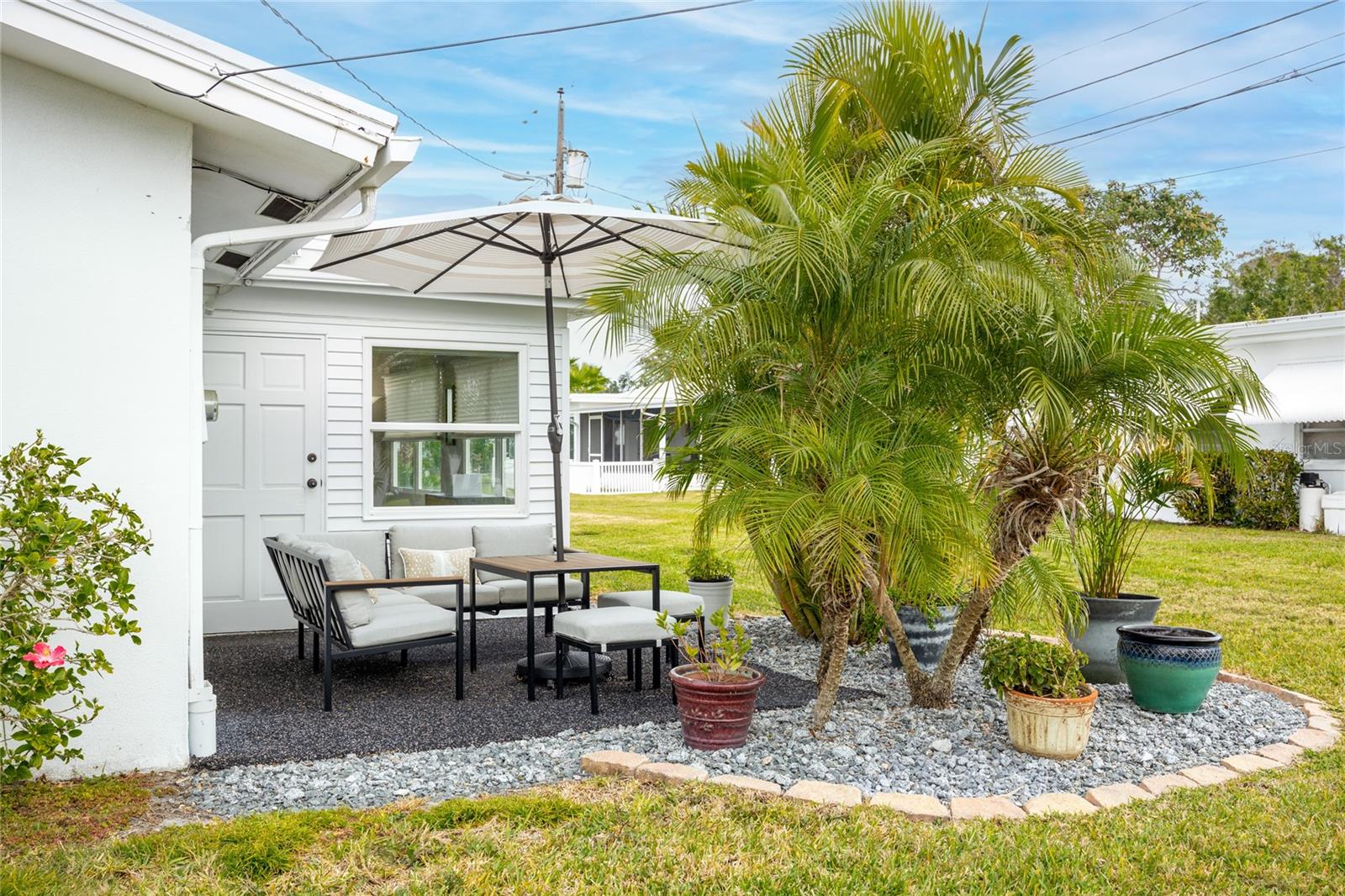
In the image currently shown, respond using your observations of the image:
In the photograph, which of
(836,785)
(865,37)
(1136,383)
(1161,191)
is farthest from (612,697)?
(1161,191)

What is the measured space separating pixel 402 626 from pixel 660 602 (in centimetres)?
148

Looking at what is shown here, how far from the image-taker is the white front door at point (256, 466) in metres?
7.30

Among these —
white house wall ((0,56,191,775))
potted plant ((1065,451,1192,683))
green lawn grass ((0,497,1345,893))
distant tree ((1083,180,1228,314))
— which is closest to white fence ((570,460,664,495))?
distant tree ((1083,180,1228,314))

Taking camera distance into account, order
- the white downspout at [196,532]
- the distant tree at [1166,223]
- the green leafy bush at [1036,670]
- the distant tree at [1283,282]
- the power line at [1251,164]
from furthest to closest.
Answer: the distant tree at [1283,282]
the distant tree at [1166,223]
the power line at [1251,164]
the green leafy bush at [1036,670]
the white downspout at [196,532]

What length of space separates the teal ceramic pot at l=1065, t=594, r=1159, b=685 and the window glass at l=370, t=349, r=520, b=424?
4641 mm

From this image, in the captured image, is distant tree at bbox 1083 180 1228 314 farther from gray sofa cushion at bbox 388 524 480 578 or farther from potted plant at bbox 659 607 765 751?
potted plant at bbox 659 607 765 751

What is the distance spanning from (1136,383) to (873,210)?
124 centimetres

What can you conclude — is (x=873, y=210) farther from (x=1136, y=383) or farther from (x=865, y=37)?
(x=865, y=37)

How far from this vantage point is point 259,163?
15.3 ft

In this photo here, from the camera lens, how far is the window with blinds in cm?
787

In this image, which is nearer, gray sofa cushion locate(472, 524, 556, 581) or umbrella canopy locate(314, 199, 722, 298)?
umbrella canopy locate(314, 199, 722, 298)

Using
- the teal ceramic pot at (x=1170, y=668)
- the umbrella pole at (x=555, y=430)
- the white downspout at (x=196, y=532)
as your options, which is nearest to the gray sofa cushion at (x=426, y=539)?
the umbrella pole at (x=555, y=430)

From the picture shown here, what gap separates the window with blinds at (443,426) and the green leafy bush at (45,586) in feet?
13.7

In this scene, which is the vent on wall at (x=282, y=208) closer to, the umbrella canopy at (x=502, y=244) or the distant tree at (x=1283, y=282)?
the umbrella canopy at (x=502, y=244)
